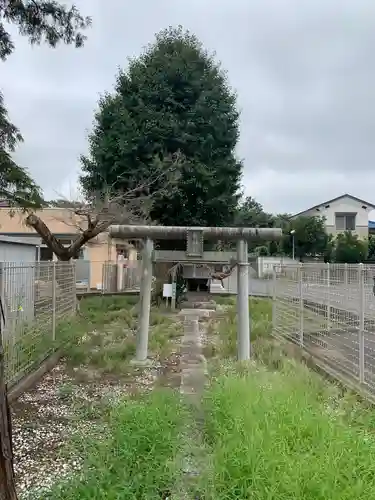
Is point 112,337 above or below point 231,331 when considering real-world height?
below

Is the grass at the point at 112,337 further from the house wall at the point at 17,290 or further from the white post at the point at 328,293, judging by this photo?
the white post at the point at 328,293

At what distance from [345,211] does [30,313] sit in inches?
1403

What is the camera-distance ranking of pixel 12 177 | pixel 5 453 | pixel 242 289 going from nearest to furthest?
pixel 5 453
pixel 12 177
pixel 242 289

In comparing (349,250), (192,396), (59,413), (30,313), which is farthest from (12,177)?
(349,250)

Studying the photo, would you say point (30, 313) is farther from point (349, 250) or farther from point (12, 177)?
point (349, 250)

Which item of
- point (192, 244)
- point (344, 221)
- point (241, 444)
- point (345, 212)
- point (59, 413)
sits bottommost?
point (59, 413)

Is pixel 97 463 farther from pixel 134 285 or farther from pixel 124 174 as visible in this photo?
pixel 134 285

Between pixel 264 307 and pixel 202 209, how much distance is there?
13.0ft

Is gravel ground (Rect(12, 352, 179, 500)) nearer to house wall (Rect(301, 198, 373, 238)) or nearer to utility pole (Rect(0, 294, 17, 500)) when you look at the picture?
utility pole (Rect(0, 294, 17, 500))

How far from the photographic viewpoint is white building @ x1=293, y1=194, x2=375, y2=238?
125 feet

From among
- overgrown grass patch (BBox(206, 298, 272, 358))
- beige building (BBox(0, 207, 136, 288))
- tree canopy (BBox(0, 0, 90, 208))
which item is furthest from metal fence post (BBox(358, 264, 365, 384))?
beige building (BBox(0, 207, 136, 288))

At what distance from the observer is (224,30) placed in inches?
310

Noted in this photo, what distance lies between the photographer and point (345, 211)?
38.0m

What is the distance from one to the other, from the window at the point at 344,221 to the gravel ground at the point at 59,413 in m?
34.0
